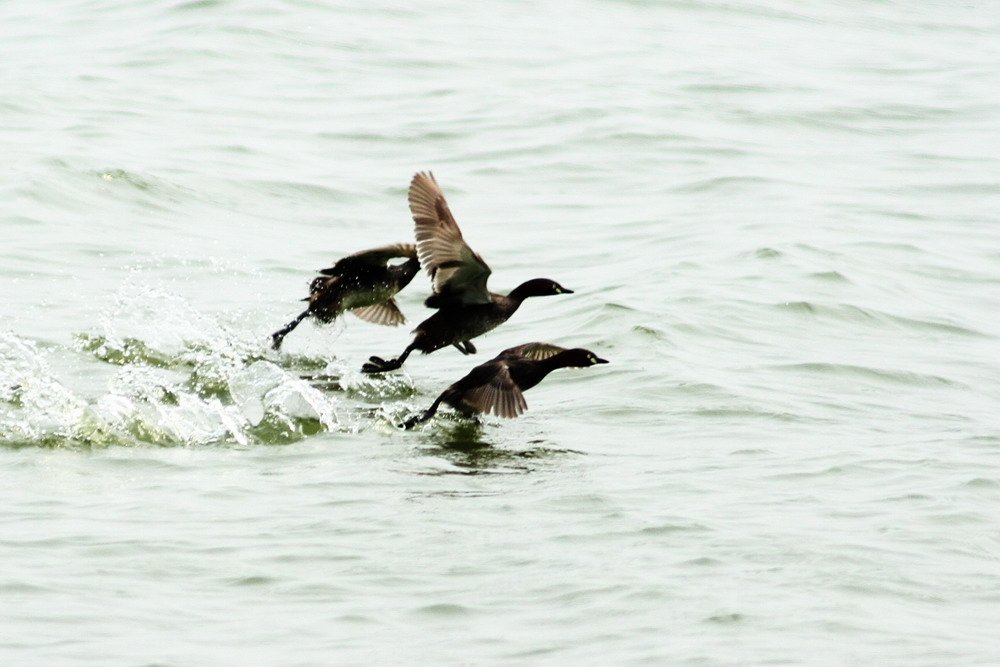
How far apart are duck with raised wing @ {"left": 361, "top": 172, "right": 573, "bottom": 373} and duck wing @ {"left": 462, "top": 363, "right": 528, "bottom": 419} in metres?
0.80

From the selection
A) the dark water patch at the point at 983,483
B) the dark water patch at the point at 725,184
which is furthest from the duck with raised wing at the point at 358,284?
the dark water patch at the point at 725,184

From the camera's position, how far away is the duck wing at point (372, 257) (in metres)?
9.59

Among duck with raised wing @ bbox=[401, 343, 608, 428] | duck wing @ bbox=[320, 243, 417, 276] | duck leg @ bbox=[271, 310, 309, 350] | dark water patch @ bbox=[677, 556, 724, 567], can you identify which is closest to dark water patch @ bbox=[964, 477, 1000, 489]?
dark water patch @ bbox=[677, 556, 724, 567]

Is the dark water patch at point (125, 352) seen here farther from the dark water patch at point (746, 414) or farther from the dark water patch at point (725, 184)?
the dark water patch at point (725, 184)

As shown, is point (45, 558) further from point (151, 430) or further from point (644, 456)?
point (644, 456)

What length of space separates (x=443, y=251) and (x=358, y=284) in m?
1.32

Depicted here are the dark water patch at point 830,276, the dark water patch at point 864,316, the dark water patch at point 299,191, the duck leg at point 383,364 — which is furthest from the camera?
the dark water patch at point 299,191

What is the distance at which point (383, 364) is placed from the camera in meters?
9.15

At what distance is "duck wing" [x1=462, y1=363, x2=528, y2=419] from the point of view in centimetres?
784

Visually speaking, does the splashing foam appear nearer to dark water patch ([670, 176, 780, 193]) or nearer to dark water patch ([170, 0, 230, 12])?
dark water patch ([670, 176, 780, 193])

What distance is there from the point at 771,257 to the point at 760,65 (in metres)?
8.84

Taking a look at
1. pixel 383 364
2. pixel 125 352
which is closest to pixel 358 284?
pixel 383 364

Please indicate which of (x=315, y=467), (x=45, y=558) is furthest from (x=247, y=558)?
(x=315, y=467)

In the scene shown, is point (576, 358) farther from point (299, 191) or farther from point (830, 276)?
point (299, 191)
